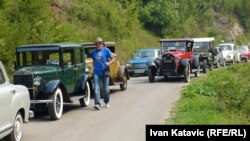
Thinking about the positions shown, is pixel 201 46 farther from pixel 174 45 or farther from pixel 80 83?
pixel 80 83

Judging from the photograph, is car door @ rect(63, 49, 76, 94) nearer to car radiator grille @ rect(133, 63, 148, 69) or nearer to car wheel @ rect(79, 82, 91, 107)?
car wheel @ rect(79, 82, 91, 107)

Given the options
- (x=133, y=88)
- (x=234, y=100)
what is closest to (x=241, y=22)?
(x=133, y=88)

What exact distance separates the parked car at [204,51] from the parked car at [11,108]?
1913cm

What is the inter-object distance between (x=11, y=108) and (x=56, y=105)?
3414 millimetres

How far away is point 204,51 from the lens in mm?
29141

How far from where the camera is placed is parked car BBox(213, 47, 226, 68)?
32300mm

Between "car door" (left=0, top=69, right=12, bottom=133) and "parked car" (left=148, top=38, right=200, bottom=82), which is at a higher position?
"car door" (left=0, top=69, right=12, bottom=133)

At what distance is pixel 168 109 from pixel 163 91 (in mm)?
5022

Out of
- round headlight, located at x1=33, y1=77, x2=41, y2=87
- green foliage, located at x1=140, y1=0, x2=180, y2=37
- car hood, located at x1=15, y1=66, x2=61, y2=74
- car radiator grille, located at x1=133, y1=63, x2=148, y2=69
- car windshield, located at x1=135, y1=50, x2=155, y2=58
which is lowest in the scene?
car radiator grille, located at x1=133, y1=63, x2=148, y2=69

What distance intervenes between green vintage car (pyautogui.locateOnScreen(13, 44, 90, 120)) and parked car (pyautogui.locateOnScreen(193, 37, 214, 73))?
14452 millimetres

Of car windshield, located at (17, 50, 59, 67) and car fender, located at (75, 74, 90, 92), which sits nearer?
car windshield, located at (17, 50, 59, 67)

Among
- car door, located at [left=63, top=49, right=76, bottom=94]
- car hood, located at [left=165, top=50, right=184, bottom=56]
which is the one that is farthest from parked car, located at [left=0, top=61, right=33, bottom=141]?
car hood, located at [left=165, top=50, right=184, bottom=56]

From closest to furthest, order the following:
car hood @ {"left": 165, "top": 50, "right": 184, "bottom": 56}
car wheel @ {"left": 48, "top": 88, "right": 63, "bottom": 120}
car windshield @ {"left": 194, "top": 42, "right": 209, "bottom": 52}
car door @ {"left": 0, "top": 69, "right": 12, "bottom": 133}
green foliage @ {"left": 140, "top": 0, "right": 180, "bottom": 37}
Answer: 1. car door @ {"left": 0, "top": 69, "right": 12, "bottom": 133}
2. car wheel @ {"left": 48, "top": 88, "right": 63, "bottom": 120}
3. car hood @ {"left": 165, "top": 50, "right": 184, "bottom": 56}
4. car windshield @ {"left": 194, "top": 42, "right": 209, "bottom": 52}
5. green foliage @ {"left": 140, "top": 0, "right": 180, "bottom": 37}

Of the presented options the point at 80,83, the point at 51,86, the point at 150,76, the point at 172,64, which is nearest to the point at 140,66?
the point at 150,76
